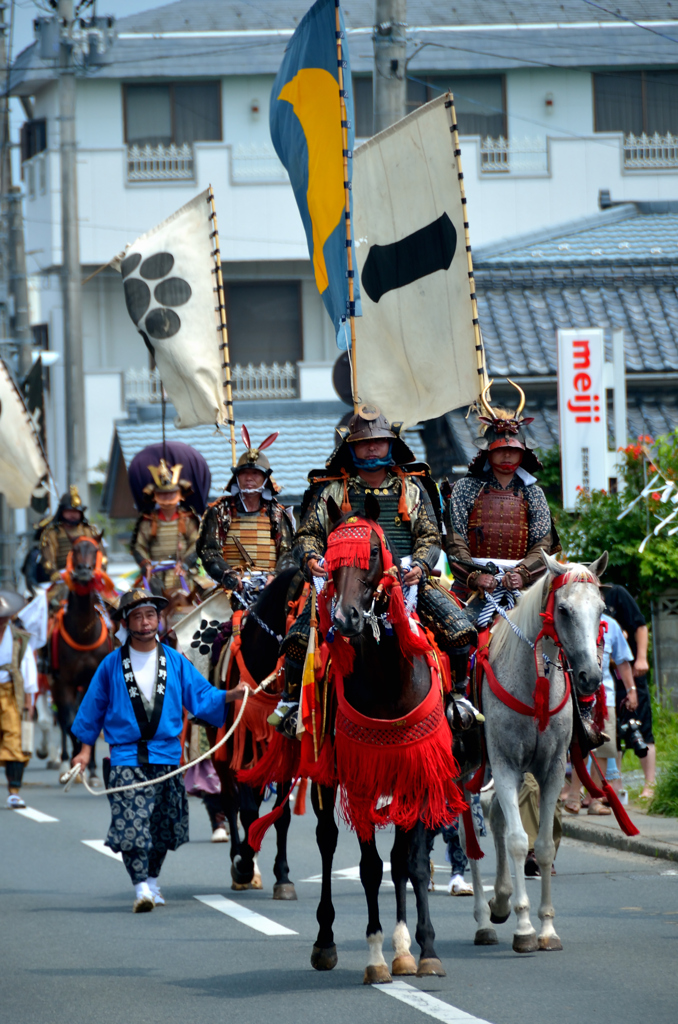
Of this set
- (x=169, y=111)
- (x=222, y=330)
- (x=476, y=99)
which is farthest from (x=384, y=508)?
(x=169, y=111)

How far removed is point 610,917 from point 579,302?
521 inches

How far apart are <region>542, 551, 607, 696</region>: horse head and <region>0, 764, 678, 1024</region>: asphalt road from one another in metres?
1.49

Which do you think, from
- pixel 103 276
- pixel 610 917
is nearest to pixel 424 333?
pixel 610 917

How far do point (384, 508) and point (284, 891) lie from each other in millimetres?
3199

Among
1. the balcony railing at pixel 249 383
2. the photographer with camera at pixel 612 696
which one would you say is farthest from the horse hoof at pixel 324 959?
the balcony railing at pixel 249 383

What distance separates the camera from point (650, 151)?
34625 millimetres

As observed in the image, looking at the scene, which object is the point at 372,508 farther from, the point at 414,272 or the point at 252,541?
the point at 252,541

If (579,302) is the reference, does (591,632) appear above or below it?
below

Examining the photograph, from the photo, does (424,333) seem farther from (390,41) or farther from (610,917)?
(390,41)

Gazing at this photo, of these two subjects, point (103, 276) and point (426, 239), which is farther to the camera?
point (103, 276)

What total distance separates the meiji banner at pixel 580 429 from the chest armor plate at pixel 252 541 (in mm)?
5210

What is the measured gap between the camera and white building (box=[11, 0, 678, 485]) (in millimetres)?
33625

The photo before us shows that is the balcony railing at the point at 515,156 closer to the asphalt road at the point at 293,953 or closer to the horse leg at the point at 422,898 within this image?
the asphalt road at the point at 293,953

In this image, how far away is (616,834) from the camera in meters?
12.6
